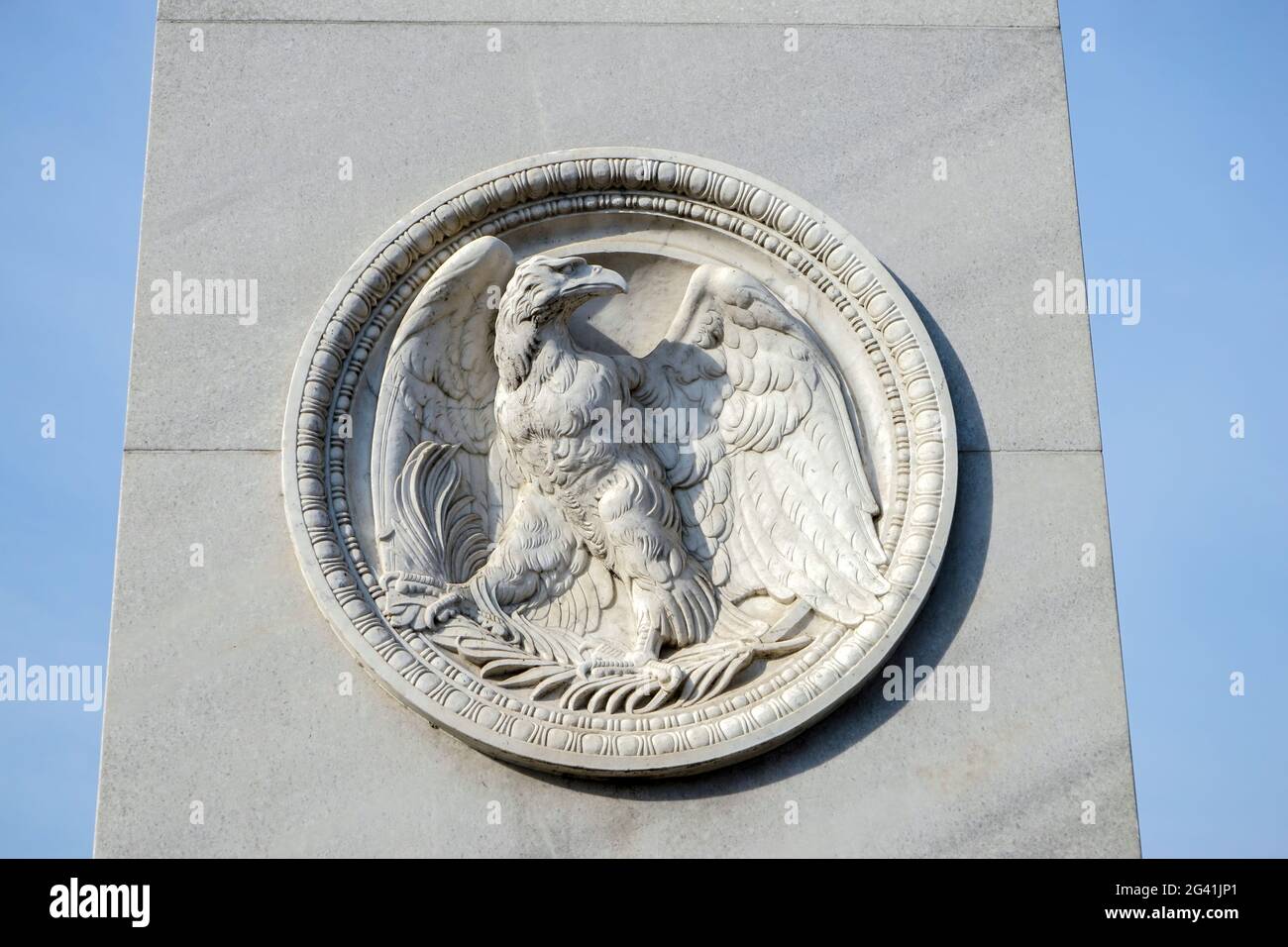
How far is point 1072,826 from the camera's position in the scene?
268 inches

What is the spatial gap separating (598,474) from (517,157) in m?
1.58

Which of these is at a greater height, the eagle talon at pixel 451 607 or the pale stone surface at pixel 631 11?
the pale stone surface at pixel 631 11

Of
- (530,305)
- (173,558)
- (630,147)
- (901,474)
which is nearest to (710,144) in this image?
(630,147)

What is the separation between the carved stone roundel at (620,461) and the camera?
6816 mm

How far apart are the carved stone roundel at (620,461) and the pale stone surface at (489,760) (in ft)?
0.64

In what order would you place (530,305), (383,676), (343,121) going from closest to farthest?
(383,676) < (530,305) < (343,121)

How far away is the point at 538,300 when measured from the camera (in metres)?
7.17

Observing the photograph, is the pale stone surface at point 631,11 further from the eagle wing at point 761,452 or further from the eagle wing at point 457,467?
the eagle wing at point 761,452

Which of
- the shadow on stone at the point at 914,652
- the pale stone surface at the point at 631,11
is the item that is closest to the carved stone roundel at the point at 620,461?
the shadow on stone at the point at 914,652

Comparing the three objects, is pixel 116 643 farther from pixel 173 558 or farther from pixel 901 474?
pixel 901 474

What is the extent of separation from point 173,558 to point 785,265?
9.63 ft

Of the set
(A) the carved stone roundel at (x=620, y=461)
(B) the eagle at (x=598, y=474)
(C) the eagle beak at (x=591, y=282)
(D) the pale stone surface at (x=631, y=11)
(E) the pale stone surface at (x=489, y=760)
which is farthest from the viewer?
(D) the pale stone surface at (x=631, y=11)

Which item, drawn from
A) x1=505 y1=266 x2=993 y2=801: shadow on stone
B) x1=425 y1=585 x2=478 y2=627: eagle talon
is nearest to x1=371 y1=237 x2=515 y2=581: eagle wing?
x1=425 y1=585 x2=478 y2=627: eagle talon

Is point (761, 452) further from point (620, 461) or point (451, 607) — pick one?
point (451, 607)
